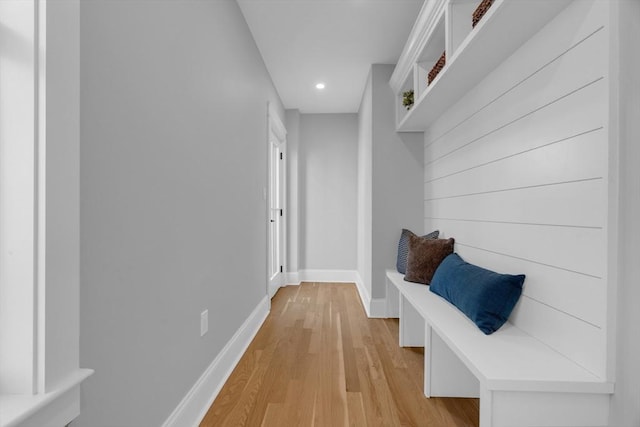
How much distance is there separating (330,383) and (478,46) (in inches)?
76.7

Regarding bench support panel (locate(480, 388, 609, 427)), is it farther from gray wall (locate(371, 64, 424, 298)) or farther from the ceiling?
the ceiling

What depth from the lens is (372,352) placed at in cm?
246

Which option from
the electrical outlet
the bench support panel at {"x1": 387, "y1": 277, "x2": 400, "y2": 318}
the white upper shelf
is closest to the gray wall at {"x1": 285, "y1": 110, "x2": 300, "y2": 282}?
the bench support panel at {"x1": 387, "y1": 277, "x2": 400, "y2": 318}

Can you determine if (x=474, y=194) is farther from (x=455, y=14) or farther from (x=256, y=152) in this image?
(x=256, y=152)

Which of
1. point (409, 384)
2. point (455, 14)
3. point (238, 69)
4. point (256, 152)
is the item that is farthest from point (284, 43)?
point (409, 384)

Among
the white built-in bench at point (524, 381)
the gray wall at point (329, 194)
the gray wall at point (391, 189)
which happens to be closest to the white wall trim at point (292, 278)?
the gray wall at point (329, 194)

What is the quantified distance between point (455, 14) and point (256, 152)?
1.82 metres

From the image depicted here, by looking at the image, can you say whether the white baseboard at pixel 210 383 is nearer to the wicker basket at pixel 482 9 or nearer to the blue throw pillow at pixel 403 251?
the blue throw pillow at pixel 403 251

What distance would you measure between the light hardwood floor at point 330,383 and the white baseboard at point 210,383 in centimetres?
4

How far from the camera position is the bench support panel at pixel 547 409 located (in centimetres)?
104

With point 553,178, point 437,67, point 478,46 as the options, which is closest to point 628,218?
point 553,178

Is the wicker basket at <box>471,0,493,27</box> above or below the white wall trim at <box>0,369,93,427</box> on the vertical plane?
above

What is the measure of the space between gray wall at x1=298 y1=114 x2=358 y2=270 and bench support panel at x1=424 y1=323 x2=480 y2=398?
10.3 ft

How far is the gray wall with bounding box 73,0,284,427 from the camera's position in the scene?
97 cm
